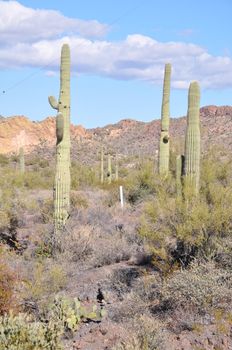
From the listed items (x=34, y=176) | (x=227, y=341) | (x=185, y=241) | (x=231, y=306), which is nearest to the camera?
(x=227, y=341)

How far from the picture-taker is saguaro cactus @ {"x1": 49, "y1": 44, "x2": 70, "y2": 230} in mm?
15141

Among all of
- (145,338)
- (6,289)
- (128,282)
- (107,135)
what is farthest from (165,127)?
(107,135)

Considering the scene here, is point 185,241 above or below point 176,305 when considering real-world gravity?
above

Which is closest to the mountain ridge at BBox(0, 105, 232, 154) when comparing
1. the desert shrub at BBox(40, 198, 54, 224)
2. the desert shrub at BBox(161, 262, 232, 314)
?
the desert shrub at BBox(40, 198, 54, 224)

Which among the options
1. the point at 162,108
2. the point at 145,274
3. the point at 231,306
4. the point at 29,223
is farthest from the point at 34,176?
the point at 231,306

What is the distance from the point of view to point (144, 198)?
20.8 meters

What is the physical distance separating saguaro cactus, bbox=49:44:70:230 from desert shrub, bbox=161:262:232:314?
5908 millimetres

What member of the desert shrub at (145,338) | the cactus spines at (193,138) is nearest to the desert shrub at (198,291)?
the desert shrub at (145,338)

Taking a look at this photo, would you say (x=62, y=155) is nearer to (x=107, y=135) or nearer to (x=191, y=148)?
(x=191, y=148)

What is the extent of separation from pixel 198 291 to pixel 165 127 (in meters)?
12.9

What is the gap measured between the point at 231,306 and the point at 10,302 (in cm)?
331

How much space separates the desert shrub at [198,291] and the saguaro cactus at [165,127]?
1172 centimetres

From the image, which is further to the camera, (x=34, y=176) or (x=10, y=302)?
(x=34, y=176)

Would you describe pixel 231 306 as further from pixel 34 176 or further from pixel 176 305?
pixel 34 176
